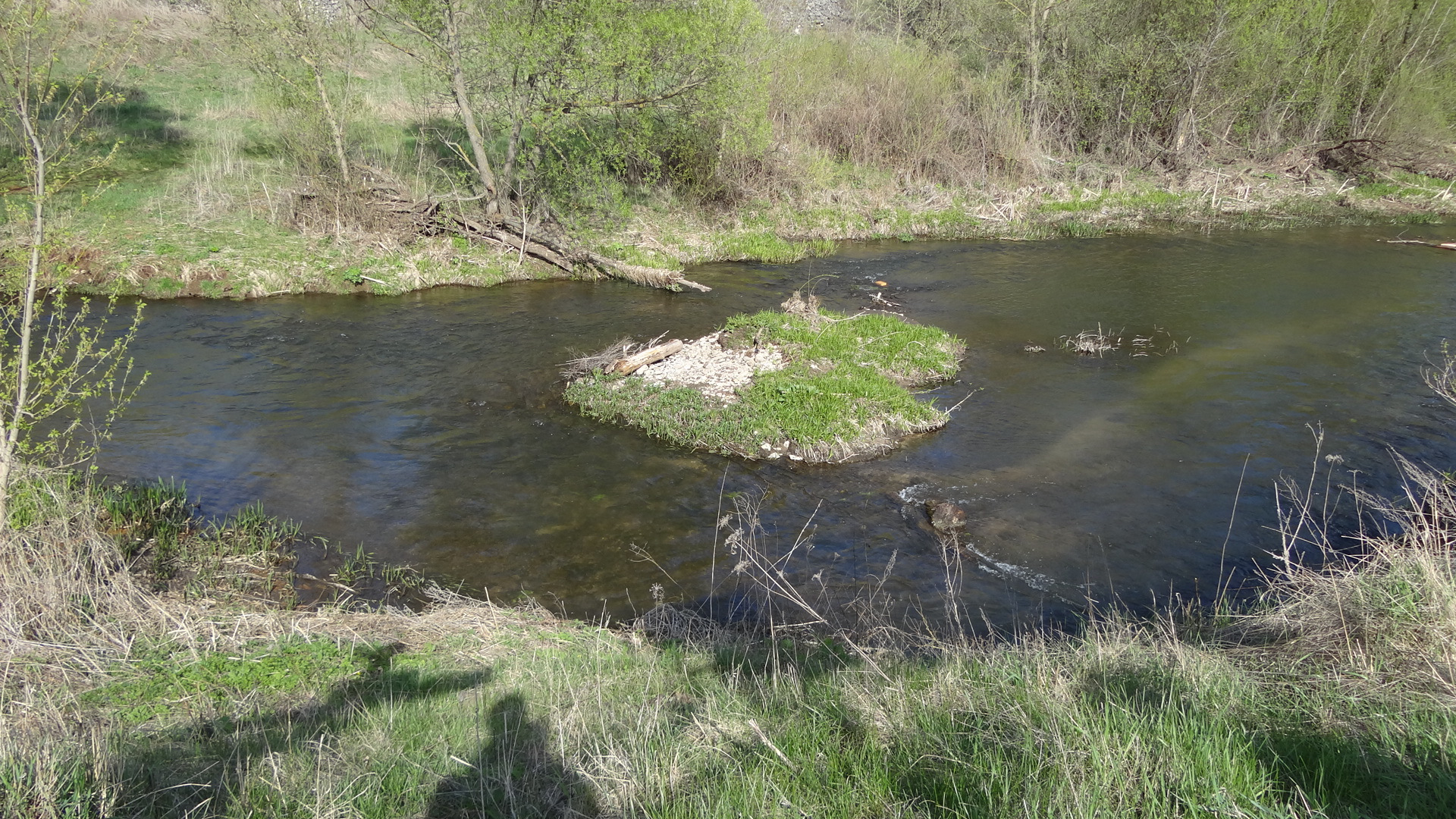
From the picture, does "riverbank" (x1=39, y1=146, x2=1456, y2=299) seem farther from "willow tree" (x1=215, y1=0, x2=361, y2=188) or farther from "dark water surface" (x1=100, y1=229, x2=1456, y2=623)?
"willow tree" (x1=215, y1=0, x2=361, y2=188)

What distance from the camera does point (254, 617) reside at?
18.1 ft

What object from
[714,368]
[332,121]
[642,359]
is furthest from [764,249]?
[332,121]

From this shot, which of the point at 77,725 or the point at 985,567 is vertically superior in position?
the point at 77,725

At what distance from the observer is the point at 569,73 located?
18016mm

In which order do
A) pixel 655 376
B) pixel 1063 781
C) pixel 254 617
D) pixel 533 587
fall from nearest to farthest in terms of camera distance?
pixel 1063 781 < pixel 254 617 < pixel 533 587 < pixel 655 376

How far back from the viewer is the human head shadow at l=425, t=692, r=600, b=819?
3506 mm

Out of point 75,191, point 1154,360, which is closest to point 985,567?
point 1154,360

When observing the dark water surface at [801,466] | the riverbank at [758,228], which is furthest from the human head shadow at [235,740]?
the riverbank at [758,228]

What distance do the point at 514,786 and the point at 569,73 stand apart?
1694 cm

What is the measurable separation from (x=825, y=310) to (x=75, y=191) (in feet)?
55.0

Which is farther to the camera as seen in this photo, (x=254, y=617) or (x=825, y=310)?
(x=825, y=310)

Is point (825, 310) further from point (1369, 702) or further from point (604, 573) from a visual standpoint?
point (1369, 702)

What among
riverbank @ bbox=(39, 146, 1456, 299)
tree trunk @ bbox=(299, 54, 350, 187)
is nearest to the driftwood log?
riverbank @ bbox=(39, 146, 1456, 299)

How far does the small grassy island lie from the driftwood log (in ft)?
18.3
